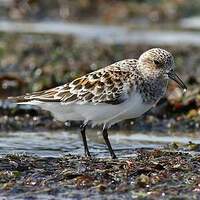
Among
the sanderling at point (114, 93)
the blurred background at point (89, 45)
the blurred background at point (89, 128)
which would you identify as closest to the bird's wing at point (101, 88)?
the sanderling at point (114, 93)

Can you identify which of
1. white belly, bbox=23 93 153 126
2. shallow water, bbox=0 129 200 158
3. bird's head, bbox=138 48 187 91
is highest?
bird's head, bbox=138 48 187 91

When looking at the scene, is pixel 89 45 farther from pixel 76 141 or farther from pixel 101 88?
pixel 101 88

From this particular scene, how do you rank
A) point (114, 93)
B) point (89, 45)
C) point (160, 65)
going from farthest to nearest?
point (89, 45) → point (160, 65) → point (114, 93)

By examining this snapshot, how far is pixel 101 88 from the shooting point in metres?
8.52

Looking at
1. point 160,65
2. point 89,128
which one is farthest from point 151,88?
point 89,128

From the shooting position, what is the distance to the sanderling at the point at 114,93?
8.37 meters

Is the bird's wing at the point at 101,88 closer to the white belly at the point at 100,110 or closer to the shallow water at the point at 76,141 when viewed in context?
the white belly at the point at 100,110

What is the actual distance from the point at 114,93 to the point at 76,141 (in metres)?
1.75

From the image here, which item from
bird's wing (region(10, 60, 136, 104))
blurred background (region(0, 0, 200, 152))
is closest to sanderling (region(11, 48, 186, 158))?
bird's wing (region(10, 60, 136, 104))

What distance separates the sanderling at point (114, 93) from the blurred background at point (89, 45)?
6.93 feet

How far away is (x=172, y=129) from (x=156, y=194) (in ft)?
14.2

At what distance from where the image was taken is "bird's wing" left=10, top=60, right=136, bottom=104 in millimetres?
8375

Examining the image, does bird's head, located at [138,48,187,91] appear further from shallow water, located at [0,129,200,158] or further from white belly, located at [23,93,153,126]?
shallow water, located at [0,129,200,158]

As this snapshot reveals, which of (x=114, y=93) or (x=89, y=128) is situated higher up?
(x=114, y=93)
